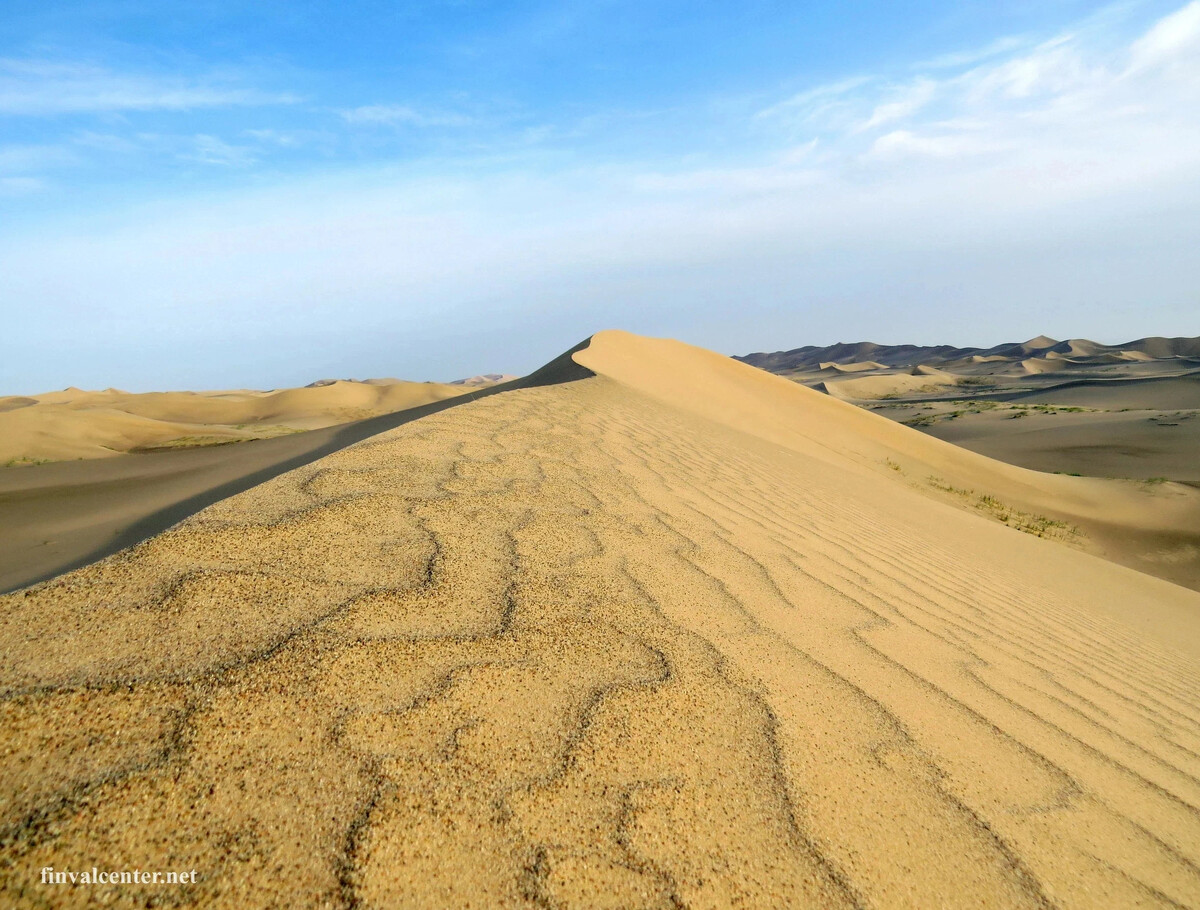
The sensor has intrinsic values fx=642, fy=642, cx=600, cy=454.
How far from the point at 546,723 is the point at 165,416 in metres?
25.9

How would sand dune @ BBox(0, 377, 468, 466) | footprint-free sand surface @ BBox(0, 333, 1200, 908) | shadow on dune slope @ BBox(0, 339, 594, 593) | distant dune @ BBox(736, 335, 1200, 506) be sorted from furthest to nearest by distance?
distant dune @ BBox(736, 335, 1200, 506) → sand dune @ BBox(0, 377, 468, 466) → shadow on dune slope @ BBox(0, 339, 594, 593) → footprint-free sand surface @ BBox(0, 333, 1200, 908)

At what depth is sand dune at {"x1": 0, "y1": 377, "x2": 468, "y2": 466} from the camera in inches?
484

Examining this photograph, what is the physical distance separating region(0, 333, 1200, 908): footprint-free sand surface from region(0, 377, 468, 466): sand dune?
12.1 metres

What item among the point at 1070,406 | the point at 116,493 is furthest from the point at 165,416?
the point at 1070,406

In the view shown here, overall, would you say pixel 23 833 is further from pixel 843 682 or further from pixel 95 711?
pixel 843 682

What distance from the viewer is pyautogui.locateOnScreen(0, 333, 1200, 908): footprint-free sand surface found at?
3.35 ft

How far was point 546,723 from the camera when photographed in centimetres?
136

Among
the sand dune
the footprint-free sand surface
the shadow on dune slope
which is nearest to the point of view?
the footprint-free sand surface

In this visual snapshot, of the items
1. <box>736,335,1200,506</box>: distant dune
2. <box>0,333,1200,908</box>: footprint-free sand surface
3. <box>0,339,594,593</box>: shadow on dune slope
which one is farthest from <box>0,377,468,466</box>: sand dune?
<box>736,335,1200,506</box>: distant dune

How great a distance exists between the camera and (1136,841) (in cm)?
141

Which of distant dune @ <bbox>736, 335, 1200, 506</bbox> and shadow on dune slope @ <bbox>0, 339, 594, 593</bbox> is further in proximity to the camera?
distant dune @ <bbox>736, 335, 1200, 506</bbox>

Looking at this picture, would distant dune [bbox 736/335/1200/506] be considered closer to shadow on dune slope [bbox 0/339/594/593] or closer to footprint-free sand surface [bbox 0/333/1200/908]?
footprint-free sand surface [bbox 0/333/1200/908]

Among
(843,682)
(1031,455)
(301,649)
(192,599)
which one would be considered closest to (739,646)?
(843,682)

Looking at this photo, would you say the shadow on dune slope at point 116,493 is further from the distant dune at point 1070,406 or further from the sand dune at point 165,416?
the distant dune at point 1070,406
